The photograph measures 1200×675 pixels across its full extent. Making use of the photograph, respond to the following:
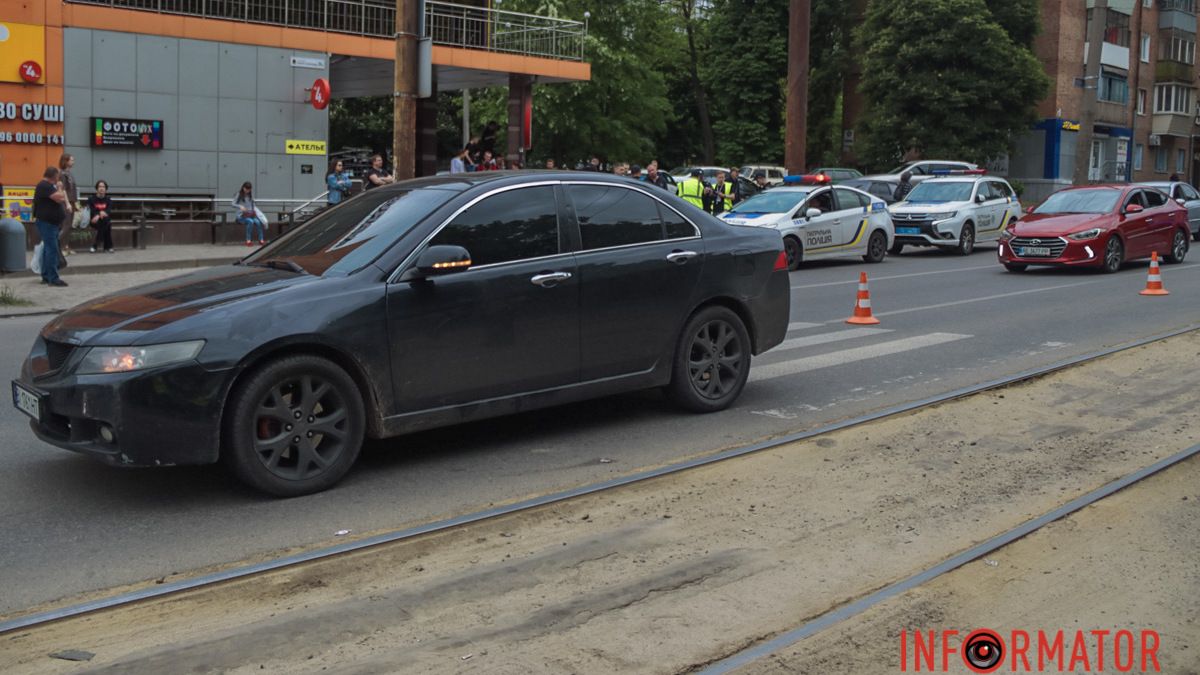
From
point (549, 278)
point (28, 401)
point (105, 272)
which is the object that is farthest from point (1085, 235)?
point (28, 401)

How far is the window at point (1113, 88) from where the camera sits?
58469mm

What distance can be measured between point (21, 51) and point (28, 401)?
19.4 meters

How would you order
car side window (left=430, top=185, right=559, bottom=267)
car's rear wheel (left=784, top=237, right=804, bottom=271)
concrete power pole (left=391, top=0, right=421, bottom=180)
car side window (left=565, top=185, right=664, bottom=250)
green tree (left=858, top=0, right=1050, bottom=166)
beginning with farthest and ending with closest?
green tree (left=858, top=0, right=1050, bottom=166)
car's rear wheel (left=784, top=237, right=804, bottom=271)
concrete power pole (left=391, top=0, right=421, bottom=180)
car side window (left=565, top=185, right=664, bottom=250)
car side window (left=430, top=185, right=559, bottom=267)

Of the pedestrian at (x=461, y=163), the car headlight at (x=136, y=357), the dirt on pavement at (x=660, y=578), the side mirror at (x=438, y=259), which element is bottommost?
the dirt on pavement at (x=660, y=578)

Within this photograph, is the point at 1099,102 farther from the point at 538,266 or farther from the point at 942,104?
the point at 538,266

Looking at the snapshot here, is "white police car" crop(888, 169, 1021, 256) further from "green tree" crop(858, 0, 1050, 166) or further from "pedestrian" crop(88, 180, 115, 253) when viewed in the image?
"green tree" crop(858, 0, 1050, 166)

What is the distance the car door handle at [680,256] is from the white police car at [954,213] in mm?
17931

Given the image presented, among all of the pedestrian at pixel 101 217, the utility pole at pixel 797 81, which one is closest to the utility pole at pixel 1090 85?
the utility pole at pixel 797 81

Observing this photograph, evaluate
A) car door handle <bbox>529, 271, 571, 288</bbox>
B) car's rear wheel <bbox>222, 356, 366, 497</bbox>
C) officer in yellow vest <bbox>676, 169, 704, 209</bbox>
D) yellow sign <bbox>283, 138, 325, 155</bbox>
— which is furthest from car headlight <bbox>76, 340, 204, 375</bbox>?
yellow sign <bbox>283, 138, 325, 155</bbox>

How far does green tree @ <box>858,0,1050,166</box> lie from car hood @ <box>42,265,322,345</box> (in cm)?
4488

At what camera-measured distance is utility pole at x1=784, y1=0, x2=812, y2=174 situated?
30031mm

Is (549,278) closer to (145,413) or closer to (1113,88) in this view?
(145,413)

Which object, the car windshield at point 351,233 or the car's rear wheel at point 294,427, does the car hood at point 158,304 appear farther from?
the car's rear wheel at point 294,427

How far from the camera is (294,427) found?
20.1 ft
